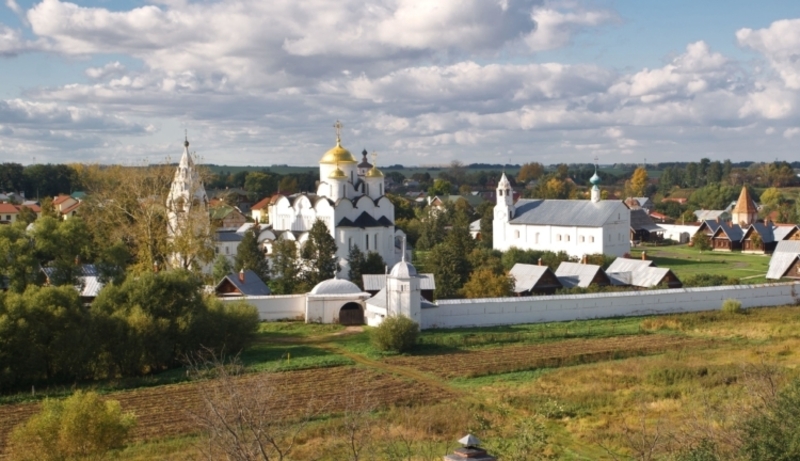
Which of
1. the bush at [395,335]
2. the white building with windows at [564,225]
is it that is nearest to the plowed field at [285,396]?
the bush at [395,335]

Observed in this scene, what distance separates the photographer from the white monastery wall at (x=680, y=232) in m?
54.2

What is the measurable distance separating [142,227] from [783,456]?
22476 mm

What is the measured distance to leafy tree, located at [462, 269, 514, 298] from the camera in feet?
89.9

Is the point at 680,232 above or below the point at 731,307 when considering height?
above

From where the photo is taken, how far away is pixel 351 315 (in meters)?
25.4

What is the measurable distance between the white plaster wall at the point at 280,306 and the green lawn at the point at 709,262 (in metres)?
15.8

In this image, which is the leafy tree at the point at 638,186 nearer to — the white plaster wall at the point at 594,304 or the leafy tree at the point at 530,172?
the leafy tree at the point at 530,172

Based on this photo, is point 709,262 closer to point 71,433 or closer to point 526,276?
point 526,276

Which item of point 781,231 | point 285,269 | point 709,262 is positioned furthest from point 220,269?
point 781,231

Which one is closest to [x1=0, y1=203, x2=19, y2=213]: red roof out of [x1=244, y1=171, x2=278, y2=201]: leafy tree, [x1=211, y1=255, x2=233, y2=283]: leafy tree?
[x1=244, y1=171, x2=278, y2=201]: leafy tree

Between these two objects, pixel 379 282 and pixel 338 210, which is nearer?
pixel 379 282

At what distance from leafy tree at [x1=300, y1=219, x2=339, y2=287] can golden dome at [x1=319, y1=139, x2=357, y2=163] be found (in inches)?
279

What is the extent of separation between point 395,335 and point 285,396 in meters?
6.02

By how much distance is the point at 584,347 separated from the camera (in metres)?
21.8
